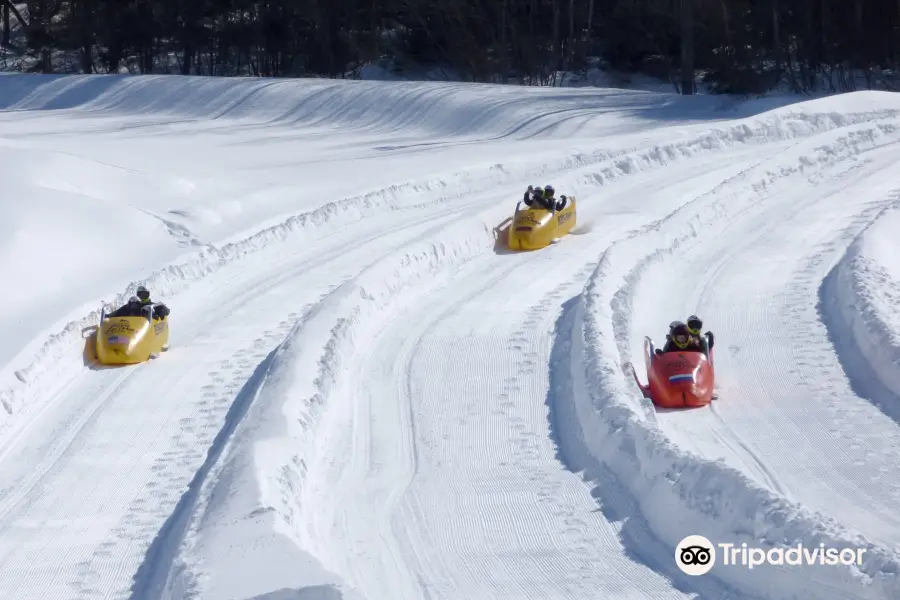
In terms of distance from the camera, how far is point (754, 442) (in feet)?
28.9

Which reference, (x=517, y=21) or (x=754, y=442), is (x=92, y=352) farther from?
(x=517, y=21)

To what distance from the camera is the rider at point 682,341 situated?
407 inches

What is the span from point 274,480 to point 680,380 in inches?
151

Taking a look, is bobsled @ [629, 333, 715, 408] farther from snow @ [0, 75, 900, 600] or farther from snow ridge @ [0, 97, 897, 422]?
snow ridge @ [0, 97, 897, 422]

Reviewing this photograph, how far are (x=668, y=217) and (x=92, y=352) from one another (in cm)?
949

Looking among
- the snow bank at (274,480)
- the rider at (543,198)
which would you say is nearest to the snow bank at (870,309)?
the rider at (543,198)

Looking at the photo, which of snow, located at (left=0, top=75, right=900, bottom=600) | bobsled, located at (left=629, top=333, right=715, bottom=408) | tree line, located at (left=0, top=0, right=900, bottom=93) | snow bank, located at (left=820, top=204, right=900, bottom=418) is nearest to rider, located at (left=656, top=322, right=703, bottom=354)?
bobsled, located at (left=629, top=333, right=715, bottom=408)

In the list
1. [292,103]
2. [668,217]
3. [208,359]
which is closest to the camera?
[208,359]

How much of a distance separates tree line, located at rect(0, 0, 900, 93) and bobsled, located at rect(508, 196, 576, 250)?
63.5ft

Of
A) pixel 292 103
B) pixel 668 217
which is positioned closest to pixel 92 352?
pixel 668 217

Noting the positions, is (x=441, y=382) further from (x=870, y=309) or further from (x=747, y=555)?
(x=747, y=555)

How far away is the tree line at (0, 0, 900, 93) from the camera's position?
41312 millimetres

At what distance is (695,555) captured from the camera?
21.3 feet

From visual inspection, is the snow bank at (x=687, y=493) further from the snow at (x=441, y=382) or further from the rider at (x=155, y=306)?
the rider at (x=155, y=306)
